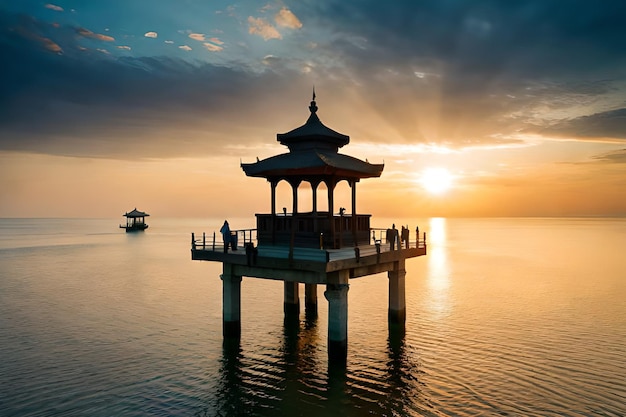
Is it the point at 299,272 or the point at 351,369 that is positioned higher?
the point at 299,272

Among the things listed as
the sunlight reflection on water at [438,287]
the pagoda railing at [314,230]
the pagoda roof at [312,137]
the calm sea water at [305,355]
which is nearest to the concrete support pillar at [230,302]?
the calm sea water at [305,355]

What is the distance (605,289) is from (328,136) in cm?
4059

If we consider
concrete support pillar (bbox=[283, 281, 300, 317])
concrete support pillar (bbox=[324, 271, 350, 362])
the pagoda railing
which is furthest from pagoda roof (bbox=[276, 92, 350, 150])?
concrete support pillar (bbox=[283, 281, 300, 317])

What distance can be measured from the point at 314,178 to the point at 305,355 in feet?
32.7

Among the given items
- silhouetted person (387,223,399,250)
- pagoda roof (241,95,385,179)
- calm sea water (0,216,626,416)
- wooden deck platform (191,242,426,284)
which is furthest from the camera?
silhouetted person (387,223,399,250)

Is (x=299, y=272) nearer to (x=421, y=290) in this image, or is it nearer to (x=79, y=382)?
(x=79, y=382)

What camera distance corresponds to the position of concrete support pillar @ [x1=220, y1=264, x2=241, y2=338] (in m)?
26.1

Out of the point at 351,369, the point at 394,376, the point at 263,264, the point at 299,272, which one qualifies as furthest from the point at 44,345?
the point at 394,376

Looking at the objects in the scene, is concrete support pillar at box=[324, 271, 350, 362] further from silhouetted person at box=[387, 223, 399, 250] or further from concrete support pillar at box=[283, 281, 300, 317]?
concrete support pillar at box=[283, 281, 300, 317]

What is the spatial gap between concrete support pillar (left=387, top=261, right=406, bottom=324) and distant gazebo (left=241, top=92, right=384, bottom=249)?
2747 millimetres

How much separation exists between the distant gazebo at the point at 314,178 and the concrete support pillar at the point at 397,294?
275 centimetres

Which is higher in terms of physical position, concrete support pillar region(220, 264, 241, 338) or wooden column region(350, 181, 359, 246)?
wooden column region(350, 181, 359, 246)

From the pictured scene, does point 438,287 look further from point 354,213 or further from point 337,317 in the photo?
point 337,317

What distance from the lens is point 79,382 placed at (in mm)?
21594
